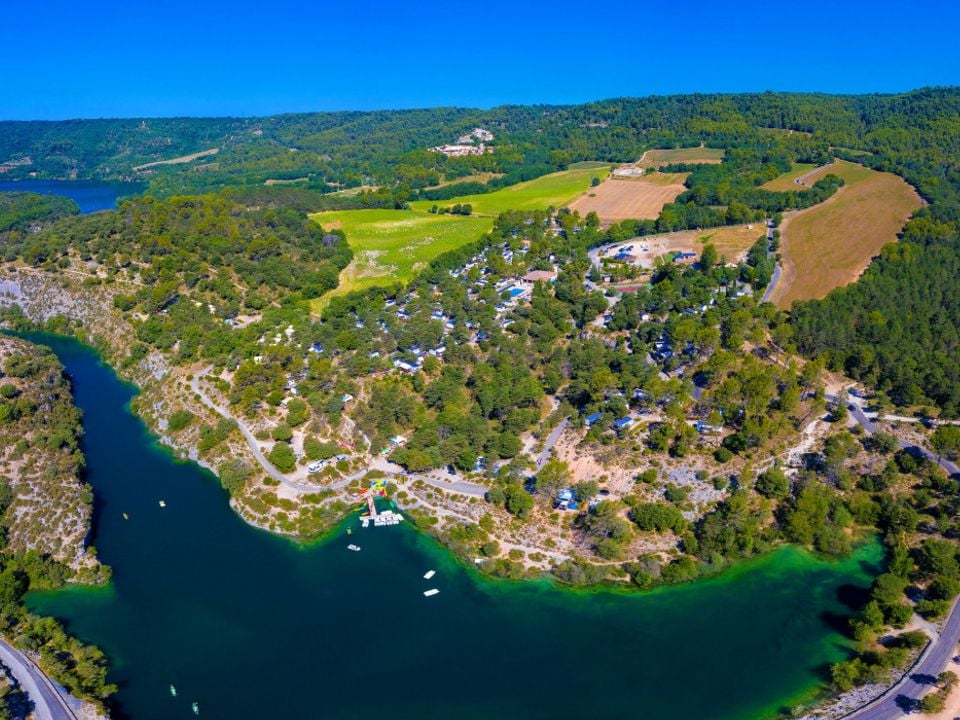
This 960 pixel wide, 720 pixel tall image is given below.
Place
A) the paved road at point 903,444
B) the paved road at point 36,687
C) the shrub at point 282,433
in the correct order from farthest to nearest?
1. the shrub at point 282,433
2. the paved road at point 903,444
3. the paved road at point 36,687

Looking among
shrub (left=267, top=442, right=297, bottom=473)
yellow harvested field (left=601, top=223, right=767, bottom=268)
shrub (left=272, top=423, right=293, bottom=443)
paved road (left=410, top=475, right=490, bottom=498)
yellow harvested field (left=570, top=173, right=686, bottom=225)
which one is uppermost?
yellow harvested field (left=570, top=173, right=686, bottom=225)

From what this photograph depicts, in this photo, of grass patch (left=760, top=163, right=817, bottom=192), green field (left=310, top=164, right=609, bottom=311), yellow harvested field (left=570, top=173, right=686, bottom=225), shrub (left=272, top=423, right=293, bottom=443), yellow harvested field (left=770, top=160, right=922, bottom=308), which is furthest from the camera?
grass patch (left=760, top=163, right=817, bottom=192)

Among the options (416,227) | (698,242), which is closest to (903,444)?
(698,242)

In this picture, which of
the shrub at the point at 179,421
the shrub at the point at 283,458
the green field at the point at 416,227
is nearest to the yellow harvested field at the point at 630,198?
the green field at the point at 416,227

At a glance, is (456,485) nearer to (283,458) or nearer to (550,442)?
(550,442)

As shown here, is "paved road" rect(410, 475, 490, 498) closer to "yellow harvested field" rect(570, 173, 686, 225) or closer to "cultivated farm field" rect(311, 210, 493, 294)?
"cultivated farm field" rect(311, 210, 493, 294)

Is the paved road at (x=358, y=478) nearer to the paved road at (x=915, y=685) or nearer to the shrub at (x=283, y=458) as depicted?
the shrub at (x=283, y=458)

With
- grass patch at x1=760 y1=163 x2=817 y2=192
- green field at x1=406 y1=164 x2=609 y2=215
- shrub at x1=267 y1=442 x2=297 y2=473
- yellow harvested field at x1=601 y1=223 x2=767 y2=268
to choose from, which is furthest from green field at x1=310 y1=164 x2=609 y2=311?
grass patch at x1=760 y1=163 x2=817 y2=192
